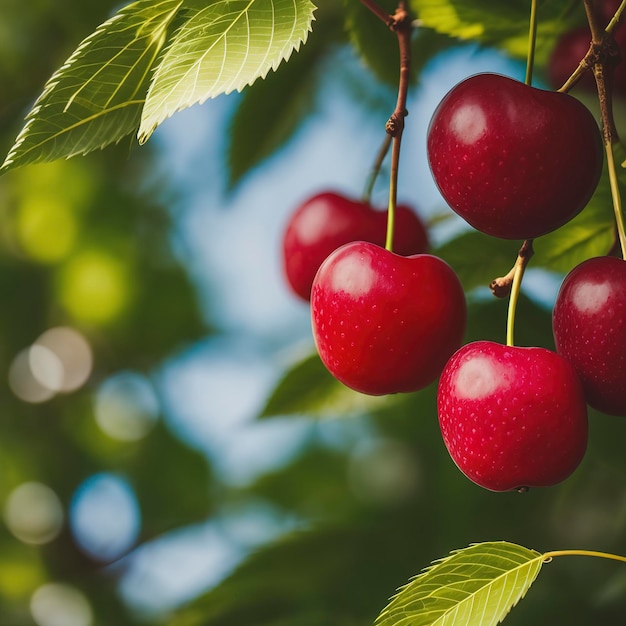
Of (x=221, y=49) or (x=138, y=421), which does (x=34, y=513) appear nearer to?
(x=138, y=421)

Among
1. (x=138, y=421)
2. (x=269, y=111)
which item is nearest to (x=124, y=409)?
(x=138, y=421)

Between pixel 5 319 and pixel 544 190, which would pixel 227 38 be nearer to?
pixel 544 190

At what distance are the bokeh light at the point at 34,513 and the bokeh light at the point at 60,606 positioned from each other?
4.2 inches

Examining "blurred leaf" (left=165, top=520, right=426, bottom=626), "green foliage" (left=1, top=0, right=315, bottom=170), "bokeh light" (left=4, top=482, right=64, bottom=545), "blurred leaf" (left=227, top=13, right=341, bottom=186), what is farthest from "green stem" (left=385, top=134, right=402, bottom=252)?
"bokeh light" (left=4, top=482, right=64, bottom=545)

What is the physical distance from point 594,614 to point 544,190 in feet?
2.08

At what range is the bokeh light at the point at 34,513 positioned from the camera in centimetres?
177

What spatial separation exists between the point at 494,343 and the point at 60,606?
1.36 m

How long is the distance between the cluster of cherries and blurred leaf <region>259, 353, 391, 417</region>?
0.28 meters

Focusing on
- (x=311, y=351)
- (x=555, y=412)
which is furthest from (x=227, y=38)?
(x=311, y=351)

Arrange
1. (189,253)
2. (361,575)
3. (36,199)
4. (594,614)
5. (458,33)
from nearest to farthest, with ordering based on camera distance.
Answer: (458,33) → (594,614) → (361,575) → (36,199) → (189,253)

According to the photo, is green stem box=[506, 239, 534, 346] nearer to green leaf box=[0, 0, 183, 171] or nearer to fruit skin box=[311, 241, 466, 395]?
fruit skin box=[311, 241, 466, 395]

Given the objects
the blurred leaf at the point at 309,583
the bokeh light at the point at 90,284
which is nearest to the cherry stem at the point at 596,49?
the blurred leaf at the point at 309,583

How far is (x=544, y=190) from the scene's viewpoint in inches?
22.2

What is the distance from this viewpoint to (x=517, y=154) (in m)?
0.56
